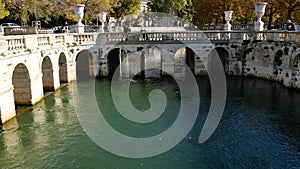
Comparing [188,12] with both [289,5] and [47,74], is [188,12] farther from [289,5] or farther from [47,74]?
[47,74]

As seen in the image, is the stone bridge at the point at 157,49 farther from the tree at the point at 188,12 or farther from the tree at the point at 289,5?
the tree at the point at 188,12

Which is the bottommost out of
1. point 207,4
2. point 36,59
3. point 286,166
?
point 286,166

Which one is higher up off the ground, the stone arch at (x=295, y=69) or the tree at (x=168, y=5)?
the tree at (x=168, y=5)

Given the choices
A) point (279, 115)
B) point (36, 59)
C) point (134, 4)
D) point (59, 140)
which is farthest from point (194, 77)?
point (134, 4)

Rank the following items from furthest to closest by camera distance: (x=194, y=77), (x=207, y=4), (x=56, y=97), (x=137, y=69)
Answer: (x=207, y=4)
(x=137, y=69)
(x=194, y=77)
(x=56, y=97)

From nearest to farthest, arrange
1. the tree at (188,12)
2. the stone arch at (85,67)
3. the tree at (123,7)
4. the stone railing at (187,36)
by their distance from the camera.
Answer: the stone railing at (187,36) < the stone arch at (85,67) < the tree at (123,7) < the tree at (188,12)

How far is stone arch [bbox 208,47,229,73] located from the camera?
92.2ft

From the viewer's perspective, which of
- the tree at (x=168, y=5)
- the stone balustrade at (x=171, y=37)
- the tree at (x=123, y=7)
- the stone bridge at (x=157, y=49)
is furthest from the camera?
the tree at (x=168, y=5)

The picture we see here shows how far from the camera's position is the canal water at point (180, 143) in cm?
1211

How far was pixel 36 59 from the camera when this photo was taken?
19625 mm

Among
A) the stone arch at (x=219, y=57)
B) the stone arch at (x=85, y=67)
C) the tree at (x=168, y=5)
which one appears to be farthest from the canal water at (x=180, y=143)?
the tree at (x=168, y=5)

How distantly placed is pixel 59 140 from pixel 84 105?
5476 millimetres

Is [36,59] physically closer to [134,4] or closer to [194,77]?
[194,77]

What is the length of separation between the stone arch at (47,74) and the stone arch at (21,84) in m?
3.64
